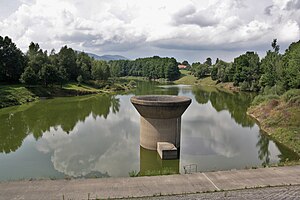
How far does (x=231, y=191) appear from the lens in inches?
458

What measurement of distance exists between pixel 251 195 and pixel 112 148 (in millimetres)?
12987

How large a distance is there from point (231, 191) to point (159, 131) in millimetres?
8927

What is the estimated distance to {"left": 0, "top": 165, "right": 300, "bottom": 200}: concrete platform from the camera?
1133cm

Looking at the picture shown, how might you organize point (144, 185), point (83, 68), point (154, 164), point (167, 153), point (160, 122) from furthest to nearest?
point (83, 68), point (160, 122), point (167, 153), point (154, 164), point (144, 185)

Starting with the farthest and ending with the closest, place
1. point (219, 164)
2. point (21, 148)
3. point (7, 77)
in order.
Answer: point (7, 77) → point (21, 148) → point (219, 164)

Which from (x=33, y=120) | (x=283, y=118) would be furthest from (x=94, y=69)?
(x=283, y=118)

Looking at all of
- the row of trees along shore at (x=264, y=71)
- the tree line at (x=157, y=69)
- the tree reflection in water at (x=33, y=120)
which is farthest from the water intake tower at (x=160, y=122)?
the tree line at (x=157, y=69)

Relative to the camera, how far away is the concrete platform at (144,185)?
11.3m

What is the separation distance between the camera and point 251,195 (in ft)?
37.1

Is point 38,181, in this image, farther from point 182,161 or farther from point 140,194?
point 182,161

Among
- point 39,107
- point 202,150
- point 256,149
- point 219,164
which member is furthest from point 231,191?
point 39,107

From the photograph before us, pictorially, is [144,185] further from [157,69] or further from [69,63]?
[157,69]

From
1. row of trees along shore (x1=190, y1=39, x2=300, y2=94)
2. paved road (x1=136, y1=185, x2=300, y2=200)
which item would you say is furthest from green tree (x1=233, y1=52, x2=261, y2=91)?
paved road (x1=136, y1=185, x2=300, y2=200)

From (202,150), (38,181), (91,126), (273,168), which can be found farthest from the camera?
(91,126)
